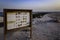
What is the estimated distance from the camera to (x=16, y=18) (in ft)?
5.15

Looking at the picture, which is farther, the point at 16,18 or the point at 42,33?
the point at 42,33

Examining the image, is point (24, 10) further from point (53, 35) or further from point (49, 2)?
point (53, 35)

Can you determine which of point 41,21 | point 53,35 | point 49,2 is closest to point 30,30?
point 41,21

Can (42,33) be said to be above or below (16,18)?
below

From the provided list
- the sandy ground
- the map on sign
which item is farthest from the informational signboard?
the sandy ground

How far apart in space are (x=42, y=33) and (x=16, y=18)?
49 centimetres

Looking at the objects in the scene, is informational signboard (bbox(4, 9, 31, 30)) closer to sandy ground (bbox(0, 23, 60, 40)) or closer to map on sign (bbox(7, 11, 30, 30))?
map on sign (bbox(7, 11, 30, 30))

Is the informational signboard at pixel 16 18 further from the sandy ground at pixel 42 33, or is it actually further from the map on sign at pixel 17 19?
the sandy ground at pixel 42 33

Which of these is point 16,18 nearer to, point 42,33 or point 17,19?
point 17,19

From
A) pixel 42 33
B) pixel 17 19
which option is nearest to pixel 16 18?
Result: pixel 17 19

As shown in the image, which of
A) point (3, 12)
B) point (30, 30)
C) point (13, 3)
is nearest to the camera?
point (3, 12)

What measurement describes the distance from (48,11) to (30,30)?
0.41 m

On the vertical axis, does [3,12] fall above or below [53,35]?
above

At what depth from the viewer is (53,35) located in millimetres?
1822
